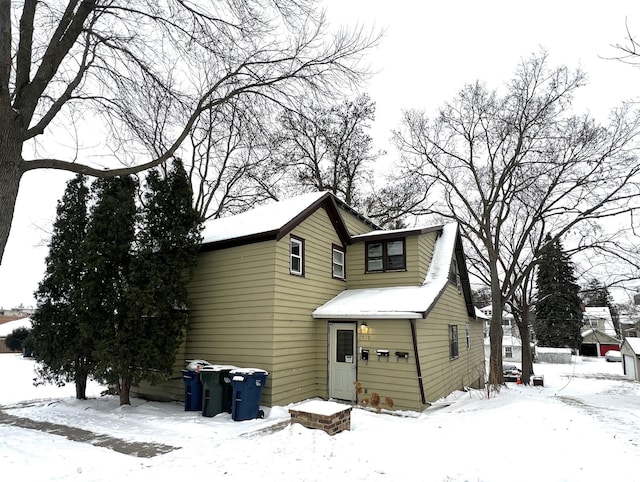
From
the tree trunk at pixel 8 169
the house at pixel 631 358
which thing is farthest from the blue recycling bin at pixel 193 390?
the house at pixel 631 358

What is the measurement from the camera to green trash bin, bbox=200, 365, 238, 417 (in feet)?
28.9

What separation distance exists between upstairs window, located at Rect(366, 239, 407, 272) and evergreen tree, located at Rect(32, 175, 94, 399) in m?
8.45

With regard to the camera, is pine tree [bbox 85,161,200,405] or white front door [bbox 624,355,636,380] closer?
pine tree [bbox 85,161,200,405]

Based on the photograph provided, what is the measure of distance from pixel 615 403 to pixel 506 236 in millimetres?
13636

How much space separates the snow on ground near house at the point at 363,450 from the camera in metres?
4.90

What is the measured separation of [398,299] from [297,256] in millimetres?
3133

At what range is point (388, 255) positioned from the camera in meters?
12.9

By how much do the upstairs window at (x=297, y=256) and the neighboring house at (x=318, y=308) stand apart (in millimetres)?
28

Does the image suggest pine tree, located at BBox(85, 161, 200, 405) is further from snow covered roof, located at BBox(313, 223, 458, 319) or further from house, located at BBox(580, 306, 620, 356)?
house, located at BBox(580, 306, 620, 356)

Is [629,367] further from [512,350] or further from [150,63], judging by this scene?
[150,63]

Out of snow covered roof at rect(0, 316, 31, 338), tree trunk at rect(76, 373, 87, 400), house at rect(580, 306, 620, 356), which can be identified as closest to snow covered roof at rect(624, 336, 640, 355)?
house at rect(580, 306, 620, 356)

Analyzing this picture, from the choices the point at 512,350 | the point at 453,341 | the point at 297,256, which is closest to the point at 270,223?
the point at 297,256

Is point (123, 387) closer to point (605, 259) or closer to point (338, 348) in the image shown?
point (338, 348)

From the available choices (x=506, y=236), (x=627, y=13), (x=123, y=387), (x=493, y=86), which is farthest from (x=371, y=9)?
(x=506, y=236)
